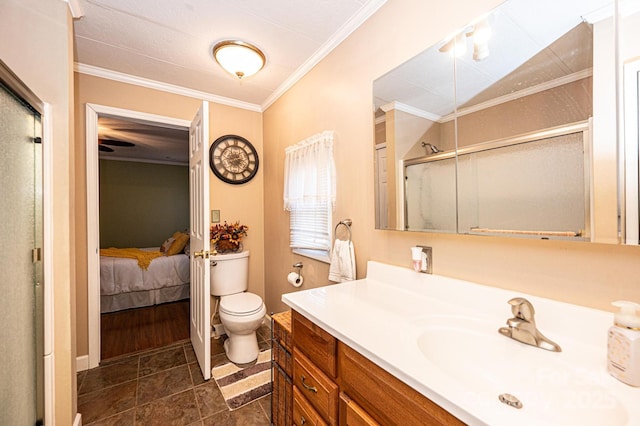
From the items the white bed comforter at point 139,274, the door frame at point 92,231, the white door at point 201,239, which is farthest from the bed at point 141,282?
the white door at point 201,239

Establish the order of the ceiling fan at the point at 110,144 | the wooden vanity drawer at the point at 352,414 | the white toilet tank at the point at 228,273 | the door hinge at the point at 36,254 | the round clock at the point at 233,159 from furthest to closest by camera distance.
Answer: the ceiling fan at the point at 110,144, the round clock at the point at 233,159, the white toilet tank at the point at 228,273, the door hinge at the point at 36,254, the wooden vanity drawer at the point at 352,414

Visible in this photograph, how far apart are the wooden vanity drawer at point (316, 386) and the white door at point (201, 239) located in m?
1.01

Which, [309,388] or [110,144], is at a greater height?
[110,144]

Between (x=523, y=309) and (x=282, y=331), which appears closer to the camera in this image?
(x=523, y=309)

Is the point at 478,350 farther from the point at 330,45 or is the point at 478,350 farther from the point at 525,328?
the point at 330,45

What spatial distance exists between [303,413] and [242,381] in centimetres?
101

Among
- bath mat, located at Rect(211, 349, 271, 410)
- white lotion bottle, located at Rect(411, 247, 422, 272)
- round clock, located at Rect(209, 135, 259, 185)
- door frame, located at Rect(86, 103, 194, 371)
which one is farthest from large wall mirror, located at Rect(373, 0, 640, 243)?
door frame, located at Rect(86, 103, 194, 371)

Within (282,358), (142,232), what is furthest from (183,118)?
(142,232)

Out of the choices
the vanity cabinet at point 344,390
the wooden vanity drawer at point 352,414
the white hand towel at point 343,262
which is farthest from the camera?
the white hand towel at point 343,262

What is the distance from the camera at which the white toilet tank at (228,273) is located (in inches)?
93.9

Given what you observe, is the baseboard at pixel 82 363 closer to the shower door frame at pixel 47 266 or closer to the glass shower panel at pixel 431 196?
the shower door frame at pixel 47 266

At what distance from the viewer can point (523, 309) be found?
0.82m

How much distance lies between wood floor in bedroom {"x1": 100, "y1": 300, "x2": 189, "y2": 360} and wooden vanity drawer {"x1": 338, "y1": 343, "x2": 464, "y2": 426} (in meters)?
2.31

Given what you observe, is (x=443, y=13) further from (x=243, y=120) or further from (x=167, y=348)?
(x=167, y=348)
